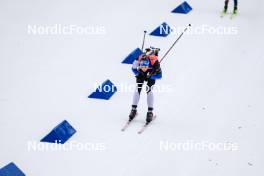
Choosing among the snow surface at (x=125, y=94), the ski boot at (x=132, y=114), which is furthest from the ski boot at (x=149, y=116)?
the ski boot at (x=132, y=114)

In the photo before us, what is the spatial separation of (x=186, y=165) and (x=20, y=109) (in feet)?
13.0

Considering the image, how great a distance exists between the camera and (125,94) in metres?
9.51

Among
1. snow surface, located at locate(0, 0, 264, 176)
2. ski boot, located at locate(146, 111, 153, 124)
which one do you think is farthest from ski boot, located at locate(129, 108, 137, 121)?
ski boot, located at locate(146, 111, 153, 124)

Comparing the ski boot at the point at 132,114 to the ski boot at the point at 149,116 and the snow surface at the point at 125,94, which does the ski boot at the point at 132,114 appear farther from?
the ski boot at the point at 149,116

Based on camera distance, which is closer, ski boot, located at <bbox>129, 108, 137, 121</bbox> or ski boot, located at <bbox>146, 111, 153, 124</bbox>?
ski boot, located at <bbox>146, 111, 153, 124</bbox>

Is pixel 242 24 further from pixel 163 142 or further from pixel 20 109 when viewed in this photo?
pixel 20 109

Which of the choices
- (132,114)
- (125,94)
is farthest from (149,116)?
(125,94)

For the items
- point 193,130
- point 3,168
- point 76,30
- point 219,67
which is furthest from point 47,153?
point 76,30

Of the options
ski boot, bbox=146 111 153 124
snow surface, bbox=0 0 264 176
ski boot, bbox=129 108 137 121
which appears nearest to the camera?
snow surface, bbox=0 0 264 176

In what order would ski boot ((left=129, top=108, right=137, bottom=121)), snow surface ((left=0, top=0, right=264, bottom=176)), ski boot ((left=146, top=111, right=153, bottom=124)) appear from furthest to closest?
ski boot ((left=129, top=108, right=137, bottom=121))
ski boot ((left=146, top=111, right=153, bottom=124))
snow surface ((left=0, top=0, right=264, bottom=176))

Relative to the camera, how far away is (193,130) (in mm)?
7953

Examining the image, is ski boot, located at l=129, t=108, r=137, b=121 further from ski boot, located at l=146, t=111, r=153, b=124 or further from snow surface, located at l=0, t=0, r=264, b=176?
ski boot, located at l=146, t=111, r=153, b=124

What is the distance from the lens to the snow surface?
23.1 ft

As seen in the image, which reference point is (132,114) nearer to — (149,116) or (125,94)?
(149,116)
